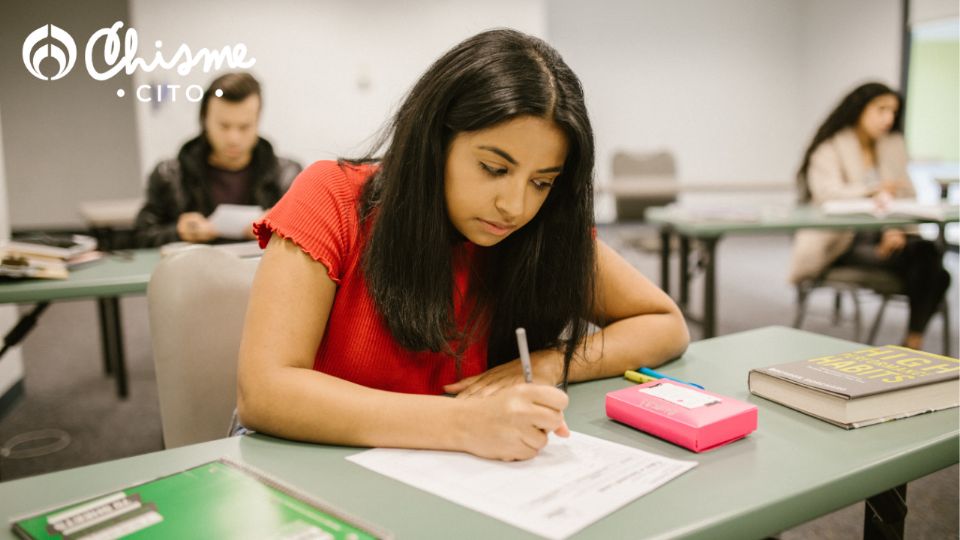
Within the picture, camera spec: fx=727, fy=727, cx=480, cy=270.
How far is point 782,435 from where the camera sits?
88cm

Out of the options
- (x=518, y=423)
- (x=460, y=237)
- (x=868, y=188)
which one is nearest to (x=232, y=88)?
(x=460, y=237)

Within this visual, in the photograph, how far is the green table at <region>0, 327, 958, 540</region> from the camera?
26.4 inches

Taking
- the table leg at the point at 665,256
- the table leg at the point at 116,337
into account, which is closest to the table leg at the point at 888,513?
the table leg at the point at 665,256

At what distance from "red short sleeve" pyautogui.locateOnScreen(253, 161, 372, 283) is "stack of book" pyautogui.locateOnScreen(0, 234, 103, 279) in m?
1.32

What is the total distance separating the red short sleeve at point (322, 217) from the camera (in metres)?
0.98

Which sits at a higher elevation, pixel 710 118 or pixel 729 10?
pixel 729 10

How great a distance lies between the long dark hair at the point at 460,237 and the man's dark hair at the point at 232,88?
1.93m

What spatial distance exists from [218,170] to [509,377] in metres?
2.40

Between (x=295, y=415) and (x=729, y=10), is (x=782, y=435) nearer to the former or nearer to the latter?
(x=295, y=415)

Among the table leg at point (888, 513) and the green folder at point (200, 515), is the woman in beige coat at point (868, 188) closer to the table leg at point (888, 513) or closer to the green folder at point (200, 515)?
the table leg at point (888, 513)

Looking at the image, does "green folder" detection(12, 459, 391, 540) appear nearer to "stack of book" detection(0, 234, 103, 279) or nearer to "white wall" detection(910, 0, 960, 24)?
"stack of book" detection(0, 234, 103, 279)

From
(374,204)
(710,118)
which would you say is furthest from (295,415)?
(710,118)

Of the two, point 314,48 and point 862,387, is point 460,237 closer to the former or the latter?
point 862,387

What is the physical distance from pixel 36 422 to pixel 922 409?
3.12 m
